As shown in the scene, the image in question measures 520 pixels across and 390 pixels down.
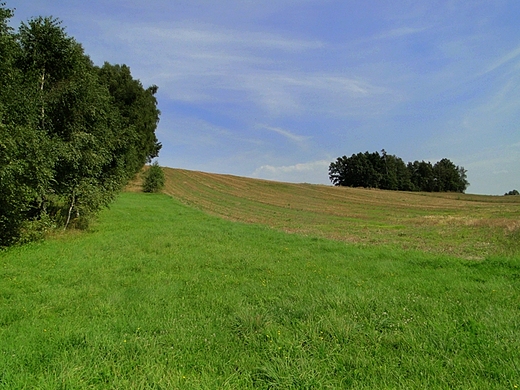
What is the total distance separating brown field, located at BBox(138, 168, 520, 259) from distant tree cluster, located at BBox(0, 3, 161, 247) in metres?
11.4

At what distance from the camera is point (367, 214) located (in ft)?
109

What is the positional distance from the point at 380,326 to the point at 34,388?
15.0 feet

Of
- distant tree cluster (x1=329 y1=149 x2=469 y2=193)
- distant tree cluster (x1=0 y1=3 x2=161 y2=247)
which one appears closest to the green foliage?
distant tree cluster (x1=0 y1=3 x2=161 y2=247)

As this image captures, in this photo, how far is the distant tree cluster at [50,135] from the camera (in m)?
9.15

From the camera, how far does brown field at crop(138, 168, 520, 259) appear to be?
14.5m

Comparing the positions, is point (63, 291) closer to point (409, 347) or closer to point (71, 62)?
→ point (409, 347)

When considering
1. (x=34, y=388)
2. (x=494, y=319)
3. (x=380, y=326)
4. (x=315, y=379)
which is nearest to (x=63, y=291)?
(x=34, y=388)

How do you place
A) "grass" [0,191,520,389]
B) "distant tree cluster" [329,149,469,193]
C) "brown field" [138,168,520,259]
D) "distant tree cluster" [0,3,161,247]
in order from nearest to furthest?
1. "grass" [0,191,520,389]
2. "distant tree cluster" [0,3,161,247]
3. "brown field" [138,168,520,259]
4. "distant tree cluster" [329,149,469,193]

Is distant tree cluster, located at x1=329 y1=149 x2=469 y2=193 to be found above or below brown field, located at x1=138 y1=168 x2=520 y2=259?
above

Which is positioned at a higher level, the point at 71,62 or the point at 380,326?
the point at 71,62

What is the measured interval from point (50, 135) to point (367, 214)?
3060cm

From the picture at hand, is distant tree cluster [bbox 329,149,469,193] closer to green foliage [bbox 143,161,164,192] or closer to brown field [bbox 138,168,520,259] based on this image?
brown field [bbox 138,168,520,259]

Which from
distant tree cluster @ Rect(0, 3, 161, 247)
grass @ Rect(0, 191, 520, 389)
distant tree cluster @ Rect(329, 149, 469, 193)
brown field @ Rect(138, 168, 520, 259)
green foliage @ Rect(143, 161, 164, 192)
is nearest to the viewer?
grass @ Rect(0, 191, 520, 389)

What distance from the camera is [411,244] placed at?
535 inches
